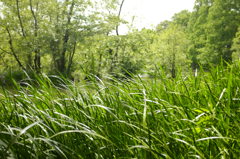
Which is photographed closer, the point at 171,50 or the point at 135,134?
the point at 135,134

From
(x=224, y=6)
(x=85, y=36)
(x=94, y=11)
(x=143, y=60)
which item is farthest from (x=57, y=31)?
(x=224, y=6)

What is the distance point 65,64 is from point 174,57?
35.7 ft

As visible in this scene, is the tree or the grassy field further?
the tree

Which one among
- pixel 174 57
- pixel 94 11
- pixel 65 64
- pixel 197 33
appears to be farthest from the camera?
pixel 197 33

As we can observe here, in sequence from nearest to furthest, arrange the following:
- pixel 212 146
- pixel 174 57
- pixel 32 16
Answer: pixel 212 146 → pixel 32 16 → pixel 174 57

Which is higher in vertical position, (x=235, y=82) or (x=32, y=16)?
(x=32, y=16)

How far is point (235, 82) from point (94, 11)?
17.4 meters

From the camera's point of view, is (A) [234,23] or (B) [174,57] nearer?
(B) [174,57]

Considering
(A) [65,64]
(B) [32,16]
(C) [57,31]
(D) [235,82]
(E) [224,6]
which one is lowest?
(A) [65,64]

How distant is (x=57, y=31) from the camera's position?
18.5 metres

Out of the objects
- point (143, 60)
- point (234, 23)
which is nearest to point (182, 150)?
point (143, 60)

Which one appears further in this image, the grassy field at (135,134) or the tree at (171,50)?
the tree at (171,50)

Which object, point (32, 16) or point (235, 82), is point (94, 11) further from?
point (235, 82)

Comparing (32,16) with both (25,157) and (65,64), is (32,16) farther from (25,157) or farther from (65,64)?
(25,157)
